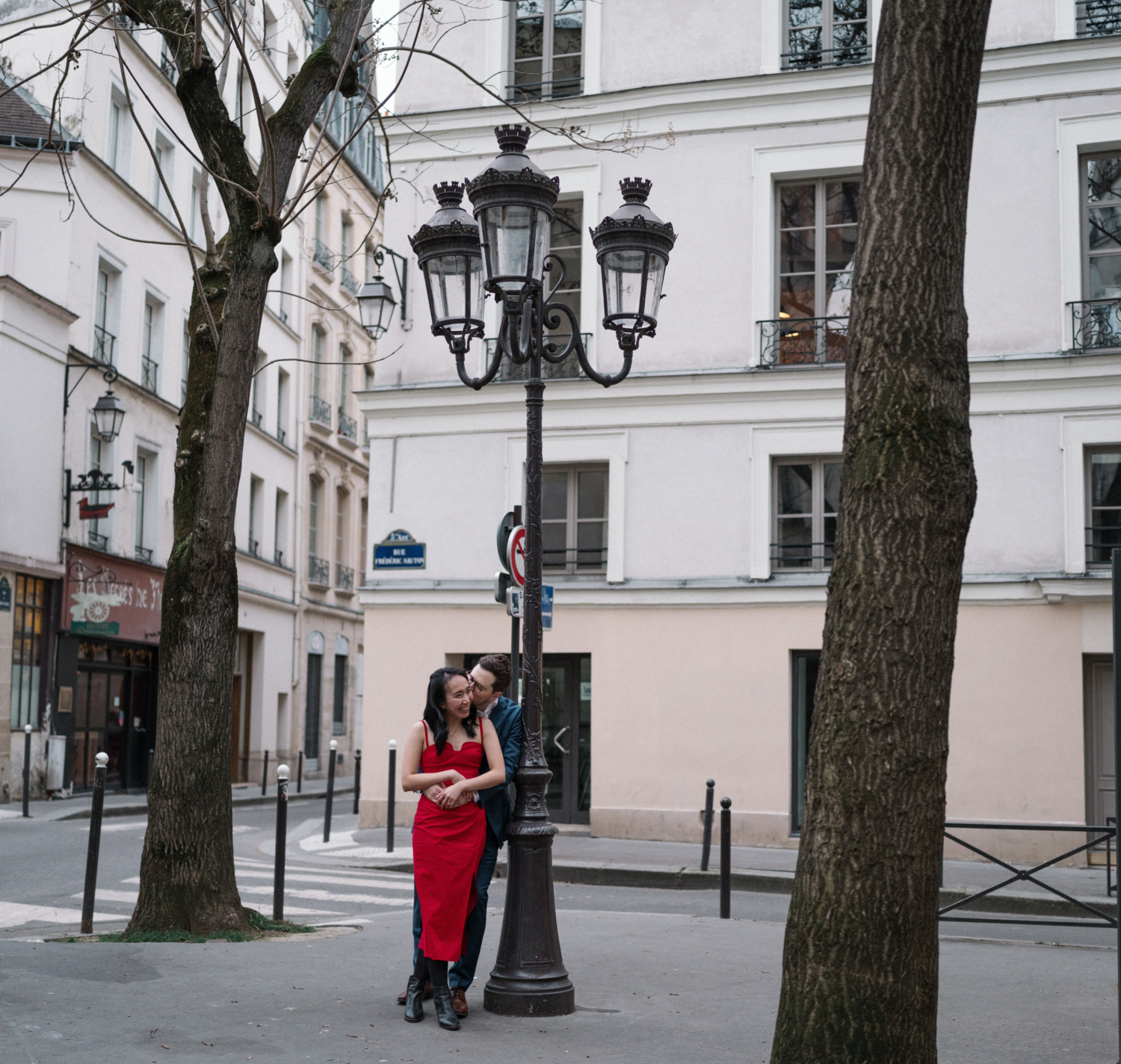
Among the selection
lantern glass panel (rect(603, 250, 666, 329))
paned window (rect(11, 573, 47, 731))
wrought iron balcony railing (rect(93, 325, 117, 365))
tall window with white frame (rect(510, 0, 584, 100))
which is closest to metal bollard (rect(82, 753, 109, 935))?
lantern glass panel (rect(603, 250, 666, 329))

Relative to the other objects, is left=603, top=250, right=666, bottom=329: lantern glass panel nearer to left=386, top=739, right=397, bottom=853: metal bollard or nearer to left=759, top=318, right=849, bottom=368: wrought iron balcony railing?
left=386, top=739, right=397, bottom=853: metal bollard

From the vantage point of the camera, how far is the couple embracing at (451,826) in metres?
6.14

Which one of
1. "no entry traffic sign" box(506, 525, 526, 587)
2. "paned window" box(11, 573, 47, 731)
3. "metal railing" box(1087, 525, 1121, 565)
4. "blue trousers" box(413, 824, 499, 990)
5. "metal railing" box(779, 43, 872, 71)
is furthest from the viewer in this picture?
"paned window" box(11, 573, 47, 731)

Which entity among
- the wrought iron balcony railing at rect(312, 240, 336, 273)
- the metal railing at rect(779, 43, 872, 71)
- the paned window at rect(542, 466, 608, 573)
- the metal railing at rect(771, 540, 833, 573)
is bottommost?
the metal railing at rect(771, 540, 833, 573)

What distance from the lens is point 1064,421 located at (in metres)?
15.9

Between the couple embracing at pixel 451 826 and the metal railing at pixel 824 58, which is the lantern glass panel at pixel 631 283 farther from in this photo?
the metal railing at pixel 824 58

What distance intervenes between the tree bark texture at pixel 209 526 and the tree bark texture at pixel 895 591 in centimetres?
489

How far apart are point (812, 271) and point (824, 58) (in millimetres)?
2860

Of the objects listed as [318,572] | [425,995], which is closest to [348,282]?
[318,572]

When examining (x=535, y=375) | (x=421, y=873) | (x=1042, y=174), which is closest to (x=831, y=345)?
(x=1042, y=174)

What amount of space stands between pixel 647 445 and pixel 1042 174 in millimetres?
5911

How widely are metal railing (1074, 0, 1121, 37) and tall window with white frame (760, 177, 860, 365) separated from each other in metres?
3.26

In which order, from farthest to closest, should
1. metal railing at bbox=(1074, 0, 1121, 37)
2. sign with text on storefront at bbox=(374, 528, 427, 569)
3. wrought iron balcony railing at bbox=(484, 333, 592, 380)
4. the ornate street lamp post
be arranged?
sign with text on storefront at bbox=(374, 528, 427, 569) < wrought iron balcony railing at bbox=(484, 333, 592, 380) < metal railing at bbox=(1074, 0, 1121, 37) < the ornate street lamp post

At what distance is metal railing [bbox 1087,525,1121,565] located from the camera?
15734 mm
